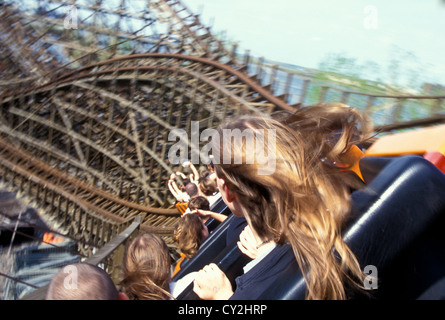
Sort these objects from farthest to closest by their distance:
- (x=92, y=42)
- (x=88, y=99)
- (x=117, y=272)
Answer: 1. (x=92, y=42)
2. (x=88, y=99)
3. (x=117, y=272)

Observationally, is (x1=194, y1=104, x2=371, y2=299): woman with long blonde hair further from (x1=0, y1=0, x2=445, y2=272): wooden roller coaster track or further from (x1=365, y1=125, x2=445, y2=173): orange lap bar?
(x1=0, y1=0, x2=445, y2=272): wooden roller coaster track

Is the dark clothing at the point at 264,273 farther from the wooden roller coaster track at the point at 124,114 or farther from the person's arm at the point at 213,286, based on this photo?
the wooden roller coaster track at the point at 124,114

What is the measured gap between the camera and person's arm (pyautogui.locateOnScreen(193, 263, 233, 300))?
117 cm

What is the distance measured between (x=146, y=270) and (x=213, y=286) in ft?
1.45

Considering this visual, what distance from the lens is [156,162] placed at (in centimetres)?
798

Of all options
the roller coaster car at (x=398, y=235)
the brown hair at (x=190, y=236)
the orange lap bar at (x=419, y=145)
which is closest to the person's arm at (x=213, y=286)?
the roller coaster car at (x=398, y=235)

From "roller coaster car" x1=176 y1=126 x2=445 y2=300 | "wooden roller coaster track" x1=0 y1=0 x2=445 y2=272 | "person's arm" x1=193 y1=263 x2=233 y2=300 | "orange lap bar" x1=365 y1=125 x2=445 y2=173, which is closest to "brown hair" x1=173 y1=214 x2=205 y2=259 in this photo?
"person's arm" x1=193 y1=263 x2=233 y2=300

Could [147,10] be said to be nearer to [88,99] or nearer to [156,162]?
[88,99]

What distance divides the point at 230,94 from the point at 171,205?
7.52ft

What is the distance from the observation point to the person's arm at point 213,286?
117cm

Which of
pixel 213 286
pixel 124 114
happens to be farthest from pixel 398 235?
pixel 124 114

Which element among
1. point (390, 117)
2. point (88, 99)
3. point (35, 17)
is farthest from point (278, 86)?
point (35, 17)

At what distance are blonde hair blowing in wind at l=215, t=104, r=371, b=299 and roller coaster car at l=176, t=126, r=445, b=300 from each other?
31 mm
